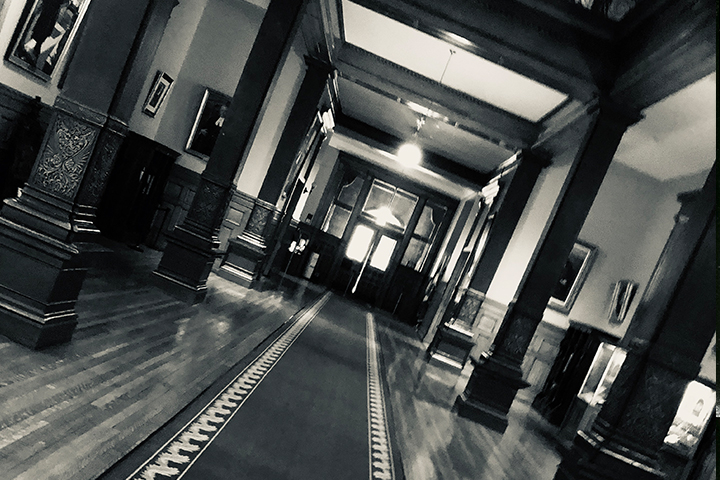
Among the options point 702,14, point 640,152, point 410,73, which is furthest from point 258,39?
point 640,152

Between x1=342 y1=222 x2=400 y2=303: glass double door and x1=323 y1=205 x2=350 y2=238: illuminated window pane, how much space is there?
372mm

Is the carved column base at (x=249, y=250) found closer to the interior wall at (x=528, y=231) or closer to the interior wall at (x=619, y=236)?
the interior wall at (x=528, y=231)

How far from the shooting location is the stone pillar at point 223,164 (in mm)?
5051

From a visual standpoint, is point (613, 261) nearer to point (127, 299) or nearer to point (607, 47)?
point (607, 47)

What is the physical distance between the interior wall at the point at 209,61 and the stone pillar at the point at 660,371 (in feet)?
21.8

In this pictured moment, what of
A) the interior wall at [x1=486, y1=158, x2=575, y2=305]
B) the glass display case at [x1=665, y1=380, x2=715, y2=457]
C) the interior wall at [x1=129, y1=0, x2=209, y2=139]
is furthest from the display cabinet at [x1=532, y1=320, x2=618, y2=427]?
the interior wall at [x1=129, y1=0, x2=209, y2=139]

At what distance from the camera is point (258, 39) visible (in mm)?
5184

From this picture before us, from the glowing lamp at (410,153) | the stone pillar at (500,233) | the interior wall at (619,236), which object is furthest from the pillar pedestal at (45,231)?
the interior wall at (619,236)

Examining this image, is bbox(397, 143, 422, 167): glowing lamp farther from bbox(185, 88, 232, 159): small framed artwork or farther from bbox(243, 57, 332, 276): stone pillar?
bbox(185, 88, 232, 159): small framed artwork

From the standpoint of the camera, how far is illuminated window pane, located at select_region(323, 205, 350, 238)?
14.3 metres

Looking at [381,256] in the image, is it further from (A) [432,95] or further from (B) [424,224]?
(A) [432,95]

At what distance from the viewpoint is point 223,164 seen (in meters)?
5.12

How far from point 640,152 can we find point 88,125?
6745mm

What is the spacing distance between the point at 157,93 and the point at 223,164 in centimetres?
267
